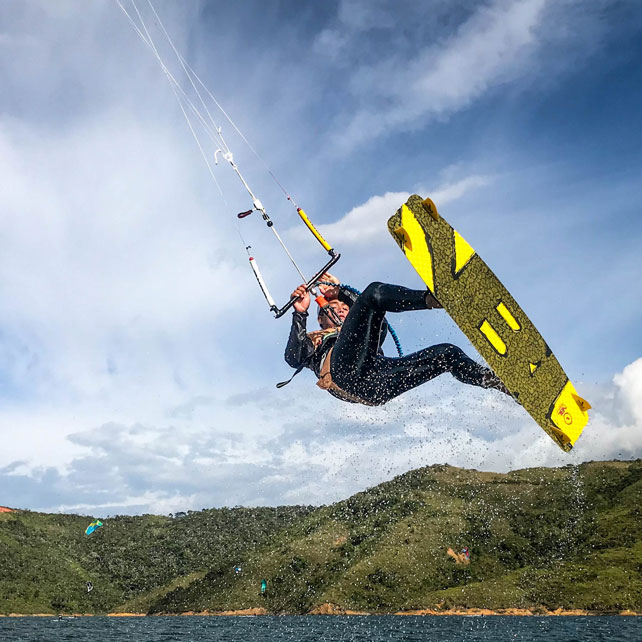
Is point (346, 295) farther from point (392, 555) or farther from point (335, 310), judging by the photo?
point (392, 555)

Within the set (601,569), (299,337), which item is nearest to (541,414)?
(299,337)

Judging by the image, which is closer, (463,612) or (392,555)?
(463,612)

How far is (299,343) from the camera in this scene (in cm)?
967

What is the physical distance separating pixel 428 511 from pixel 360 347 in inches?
2949

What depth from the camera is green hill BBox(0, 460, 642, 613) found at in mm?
65000

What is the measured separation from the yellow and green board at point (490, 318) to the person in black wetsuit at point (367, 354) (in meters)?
0.28

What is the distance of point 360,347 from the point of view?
8828 millimetres

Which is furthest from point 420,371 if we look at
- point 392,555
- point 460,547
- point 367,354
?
point 460,547

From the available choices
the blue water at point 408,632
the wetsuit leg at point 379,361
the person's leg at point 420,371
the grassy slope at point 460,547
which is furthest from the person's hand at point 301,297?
the grassy slope at point 460,547

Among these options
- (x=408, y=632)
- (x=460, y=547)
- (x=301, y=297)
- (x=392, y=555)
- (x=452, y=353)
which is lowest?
(x=408, y=632)

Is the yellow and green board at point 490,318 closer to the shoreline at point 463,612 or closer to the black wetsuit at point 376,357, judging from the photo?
the black wetsuit at point 376,357

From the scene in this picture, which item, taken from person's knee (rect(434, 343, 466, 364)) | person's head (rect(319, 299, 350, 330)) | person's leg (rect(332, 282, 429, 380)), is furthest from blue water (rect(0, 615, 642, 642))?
person's knee (rect(434, 343, 466, 364))

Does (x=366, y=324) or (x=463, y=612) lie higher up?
(x=366, y=324)

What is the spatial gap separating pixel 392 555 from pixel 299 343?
68016 millimetres
